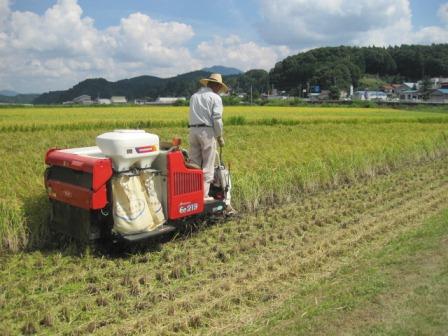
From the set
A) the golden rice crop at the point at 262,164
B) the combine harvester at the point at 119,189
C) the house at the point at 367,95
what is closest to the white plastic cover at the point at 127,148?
the combine harvester at the point at 119,189

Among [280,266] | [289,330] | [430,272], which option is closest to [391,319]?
[289,330]

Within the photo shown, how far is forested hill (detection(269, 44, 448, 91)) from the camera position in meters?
119

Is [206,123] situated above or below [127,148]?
above

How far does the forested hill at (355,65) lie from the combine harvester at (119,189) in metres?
110

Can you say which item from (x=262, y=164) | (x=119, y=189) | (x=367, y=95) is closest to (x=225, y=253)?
(x=119, y=189)

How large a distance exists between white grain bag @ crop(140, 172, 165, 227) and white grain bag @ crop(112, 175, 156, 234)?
3.2 inches

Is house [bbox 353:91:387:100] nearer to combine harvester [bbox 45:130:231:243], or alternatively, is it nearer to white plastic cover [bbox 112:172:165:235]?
combine harvester [bbox 45:130:231:243]

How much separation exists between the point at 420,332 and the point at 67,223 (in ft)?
13.7

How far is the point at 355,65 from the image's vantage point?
129625 millimetres

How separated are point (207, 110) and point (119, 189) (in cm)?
199

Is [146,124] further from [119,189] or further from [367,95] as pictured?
[367,95]

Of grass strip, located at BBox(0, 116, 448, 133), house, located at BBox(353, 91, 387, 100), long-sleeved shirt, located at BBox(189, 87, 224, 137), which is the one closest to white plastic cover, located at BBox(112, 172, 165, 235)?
long-sleeved shirt, located at BBox(189, 87, 224, 137)

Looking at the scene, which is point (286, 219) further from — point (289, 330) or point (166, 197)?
point (289, 330)

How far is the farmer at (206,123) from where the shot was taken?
683 cm
